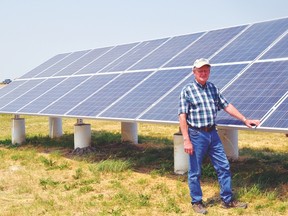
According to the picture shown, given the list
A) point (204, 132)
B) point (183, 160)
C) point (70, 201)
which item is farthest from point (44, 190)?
point (204, 132)

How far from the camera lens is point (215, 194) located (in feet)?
28.3

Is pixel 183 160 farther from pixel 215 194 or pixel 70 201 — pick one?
pixel 70 201

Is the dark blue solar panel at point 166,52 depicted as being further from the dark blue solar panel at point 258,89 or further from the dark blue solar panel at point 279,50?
the dark blue solar panel at point 258,89

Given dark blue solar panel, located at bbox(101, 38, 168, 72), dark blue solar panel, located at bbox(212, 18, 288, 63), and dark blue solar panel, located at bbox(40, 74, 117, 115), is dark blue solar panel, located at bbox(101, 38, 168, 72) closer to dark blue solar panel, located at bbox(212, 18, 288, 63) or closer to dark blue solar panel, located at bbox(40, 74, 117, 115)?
dark blue solar panel, located at bbox(40, 74, 117, 115)

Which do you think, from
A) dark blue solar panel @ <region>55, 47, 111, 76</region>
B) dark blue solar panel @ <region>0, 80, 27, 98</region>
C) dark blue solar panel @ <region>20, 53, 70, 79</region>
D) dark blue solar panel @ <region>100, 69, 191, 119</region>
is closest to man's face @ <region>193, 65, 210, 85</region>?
dark blue solar panel @ <region>100, 69, 191, 119</region>

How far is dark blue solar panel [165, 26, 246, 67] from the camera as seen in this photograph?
11883mm

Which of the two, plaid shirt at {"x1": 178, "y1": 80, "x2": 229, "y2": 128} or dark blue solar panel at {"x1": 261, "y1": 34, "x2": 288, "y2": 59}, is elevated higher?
dark blue solar panel at {"x1": 261, "y1": 34, "x2": 288, "y2": 59}

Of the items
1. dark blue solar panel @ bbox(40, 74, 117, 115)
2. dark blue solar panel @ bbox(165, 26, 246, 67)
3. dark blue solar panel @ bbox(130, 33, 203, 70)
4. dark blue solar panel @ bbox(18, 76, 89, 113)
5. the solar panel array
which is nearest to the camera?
the solar panel array

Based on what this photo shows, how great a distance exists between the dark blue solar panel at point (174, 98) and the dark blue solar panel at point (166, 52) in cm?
255

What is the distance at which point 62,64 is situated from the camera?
63.3ft

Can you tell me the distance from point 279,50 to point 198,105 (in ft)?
11.7

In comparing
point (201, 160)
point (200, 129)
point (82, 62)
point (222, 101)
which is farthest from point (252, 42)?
point (82, 62)

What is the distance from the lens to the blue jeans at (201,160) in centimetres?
749

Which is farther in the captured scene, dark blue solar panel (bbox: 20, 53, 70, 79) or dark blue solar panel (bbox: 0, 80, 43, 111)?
dark blue solar panel (bbox: 20, 53, 70, 79)
